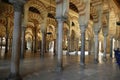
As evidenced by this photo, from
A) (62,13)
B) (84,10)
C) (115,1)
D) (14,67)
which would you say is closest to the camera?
(14,67)

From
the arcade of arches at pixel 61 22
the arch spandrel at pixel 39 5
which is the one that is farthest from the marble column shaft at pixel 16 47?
the arch spandrel at pixel 39 5

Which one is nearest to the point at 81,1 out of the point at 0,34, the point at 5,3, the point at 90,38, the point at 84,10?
the point at 84,10

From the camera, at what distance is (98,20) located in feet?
31.4

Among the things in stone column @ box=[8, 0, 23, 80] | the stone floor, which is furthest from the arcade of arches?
the stone floor

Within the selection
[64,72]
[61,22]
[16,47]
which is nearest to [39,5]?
[61,22]

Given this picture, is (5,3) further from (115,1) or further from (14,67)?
(14,67)

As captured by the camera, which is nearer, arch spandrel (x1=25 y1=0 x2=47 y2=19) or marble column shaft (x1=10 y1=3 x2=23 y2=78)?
marble column shaft (x1=10 y1=3 x2=23 y2=78)

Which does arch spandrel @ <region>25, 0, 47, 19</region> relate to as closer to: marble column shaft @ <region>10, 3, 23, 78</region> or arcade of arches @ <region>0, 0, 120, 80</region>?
arcade of arches @ <region>0, 0, 120, 80</region>

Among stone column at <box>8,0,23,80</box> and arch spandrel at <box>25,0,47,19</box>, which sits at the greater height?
arch spandrel at <box>25,0,47,19</box>

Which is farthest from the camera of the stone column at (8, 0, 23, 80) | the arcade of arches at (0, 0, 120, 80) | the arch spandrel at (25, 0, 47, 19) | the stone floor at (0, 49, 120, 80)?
the arch spandrel at (25, 0, 47, 19)

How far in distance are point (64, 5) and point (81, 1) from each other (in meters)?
2.13

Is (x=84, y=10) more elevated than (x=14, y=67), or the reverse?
(x=84, y=10)

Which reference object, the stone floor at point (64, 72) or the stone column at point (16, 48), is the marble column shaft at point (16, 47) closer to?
the stone column at point (16, 48)

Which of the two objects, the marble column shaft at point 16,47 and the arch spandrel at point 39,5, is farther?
the arch spandrel at point 39,5
